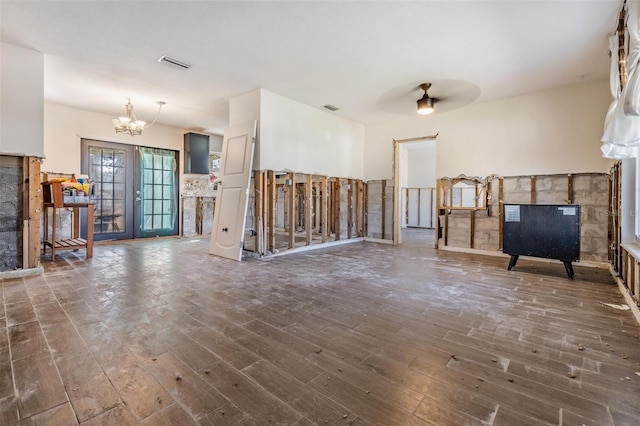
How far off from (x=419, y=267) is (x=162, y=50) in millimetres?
4755

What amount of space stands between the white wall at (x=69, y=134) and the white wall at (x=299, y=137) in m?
3.25

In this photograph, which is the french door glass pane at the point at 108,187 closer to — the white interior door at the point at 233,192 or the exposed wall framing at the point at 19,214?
the exposed wall framing at the point at 19,214

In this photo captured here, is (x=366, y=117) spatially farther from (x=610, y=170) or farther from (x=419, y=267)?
(x=610, y=170)

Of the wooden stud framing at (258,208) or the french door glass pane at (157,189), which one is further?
the french door glass pane at (157,189)

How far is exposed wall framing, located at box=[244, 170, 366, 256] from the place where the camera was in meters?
5.28

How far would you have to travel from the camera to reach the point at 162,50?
3.88m

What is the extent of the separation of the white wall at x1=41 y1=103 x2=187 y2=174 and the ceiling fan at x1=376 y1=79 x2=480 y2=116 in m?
6.06

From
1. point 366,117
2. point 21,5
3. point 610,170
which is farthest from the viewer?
point 366,117

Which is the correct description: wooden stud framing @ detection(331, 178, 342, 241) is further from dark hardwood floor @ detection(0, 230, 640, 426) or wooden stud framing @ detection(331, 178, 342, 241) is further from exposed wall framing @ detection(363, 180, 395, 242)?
dark hardwood floor @ detection(0, 230, 640, 426)

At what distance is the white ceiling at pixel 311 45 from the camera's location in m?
3.06

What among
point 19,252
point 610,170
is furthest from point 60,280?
point 610,170

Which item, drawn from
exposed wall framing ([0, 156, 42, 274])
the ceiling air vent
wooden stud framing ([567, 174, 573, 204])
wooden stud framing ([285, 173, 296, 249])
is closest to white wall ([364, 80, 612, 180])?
wooden stud framing ([567, 174, 573, 204])

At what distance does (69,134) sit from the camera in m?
6.20

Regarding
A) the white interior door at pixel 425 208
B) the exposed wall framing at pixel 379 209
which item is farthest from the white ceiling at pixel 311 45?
the white interior door at pixel 425 208
